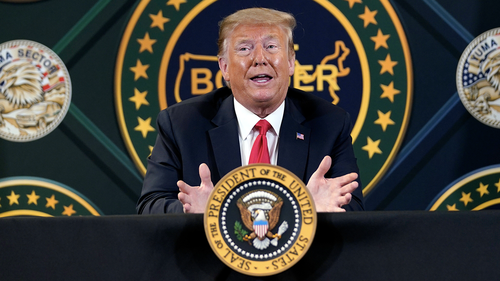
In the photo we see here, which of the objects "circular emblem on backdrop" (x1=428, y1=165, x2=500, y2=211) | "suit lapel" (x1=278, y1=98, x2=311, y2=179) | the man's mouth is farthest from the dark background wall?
the man's mouth

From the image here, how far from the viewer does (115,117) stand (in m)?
2.46

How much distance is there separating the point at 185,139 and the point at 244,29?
449 mm

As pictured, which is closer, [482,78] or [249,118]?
[249,118]

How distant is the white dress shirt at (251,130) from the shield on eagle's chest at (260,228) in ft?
2.71

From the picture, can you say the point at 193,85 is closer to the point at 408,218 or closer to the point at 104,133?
the point at 104,133

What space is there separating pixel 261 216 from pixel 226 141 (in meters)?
0.82

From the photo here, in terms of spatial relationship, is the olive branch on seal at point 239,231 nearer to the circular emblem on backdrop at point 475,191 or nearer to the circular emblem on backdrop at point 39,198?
the circular emblem on backdrop at point 475,191

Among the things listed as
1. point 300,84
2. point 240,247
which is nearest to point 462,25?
point 300,84

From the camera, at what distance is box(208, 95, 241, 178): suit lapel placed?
5.06ft

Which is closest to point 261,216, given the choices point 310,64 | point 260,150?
point 260,150

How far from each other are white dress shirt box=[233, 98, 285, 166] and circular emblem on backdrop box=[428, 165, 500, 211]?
3.55 ft

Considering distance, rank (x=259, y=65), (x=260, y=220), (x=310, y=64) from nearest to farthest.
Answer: (x=260, y=220) → (x=259, y=65) → (x=310, y=64)

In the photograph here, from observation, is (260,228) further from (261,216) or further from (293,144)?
(293,144)

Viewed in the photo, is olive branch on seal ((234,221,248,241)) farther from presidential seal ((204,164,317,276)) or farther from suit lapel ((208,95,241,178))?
suit lapel ((208,95,241,178))
